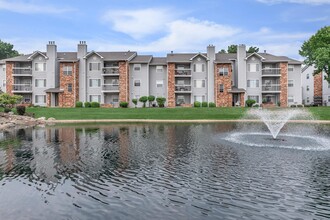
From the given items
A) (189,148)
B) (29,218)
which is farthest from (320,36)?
(29,218)

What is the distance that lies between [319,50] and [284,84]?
8.94 m

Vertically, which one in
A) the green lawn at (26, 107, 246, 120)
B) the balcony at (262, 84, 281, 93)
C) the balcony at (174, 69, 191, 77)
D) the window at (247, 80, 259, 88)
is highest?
the balcony at (174, 69, 191, 77)

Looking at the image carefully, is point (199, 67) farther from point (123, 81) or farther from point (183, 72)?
point (123, 81)

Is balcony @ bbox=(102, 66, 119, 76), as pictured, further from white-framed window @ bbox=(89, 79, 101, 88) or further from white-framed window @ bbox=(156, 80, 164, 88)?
white-framed window @ bbox=(156, 80, 164, 88)

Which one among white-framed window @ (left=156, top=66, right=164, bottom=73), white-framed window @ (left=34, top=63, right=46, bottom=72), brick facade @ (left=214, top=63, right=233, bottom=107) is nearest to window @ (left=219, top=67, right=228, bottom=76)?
brick facade @ (left=214, top=63, right=233, bottom=107)

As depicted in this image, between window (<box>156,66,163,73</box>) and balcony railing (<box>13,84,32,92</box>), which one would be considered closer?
balcony railing (<box>13,84,32,92</box>)

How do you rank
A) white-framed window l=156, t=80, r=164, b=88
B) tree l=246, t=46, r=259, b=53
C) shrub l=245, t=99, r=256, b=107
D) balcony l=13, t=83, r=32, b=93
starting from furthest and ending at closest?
tree l=246, t=46, r=259, b=53 → white-framed window l=156, t=80, r=164, b=88 → balcony l=13, t=83, r=32, b=93 → shrub l=245, t=99, r=256, b=107

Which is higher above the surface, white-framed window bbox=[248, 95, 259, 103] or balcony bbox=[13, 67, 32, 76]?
balcony bbox=[13, 67, 32, 76]

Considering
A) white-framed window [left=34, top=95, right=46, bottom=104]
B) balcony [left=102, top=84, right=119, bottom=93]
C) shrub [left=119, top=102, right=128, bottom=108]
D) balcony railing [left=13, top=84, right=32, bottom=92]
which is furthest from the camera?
white-framed window [left=34, top=95, right=46, bottom=104]

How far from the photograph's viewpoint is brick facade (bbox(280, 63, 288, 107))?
57.2 m

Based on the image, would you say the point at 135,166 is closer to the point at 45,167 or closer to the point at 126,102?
the point at 45,167

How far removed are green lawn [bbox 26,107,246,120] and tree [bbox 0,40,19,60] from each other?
180ft

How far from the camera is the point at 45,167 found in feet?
A: 45.6

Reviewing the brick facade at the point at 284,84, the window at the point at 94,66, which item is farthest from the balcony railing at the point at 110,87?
the brick facade at the point at 284,84
